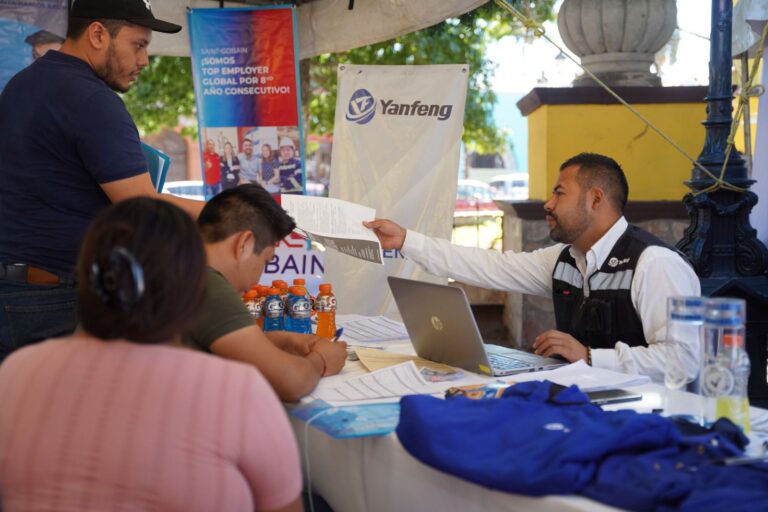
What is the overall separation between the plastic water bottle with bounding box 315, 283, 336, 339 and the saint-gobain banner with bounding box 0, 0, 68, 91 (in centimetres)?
238

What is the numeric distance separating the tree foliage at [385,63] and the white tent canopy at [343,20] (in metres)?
4.49

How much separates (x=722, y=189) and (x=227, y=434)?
11.9 ft

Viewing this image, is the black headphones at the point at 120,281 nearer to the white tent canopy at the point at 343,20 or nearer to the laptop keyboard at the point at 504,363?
the laptop keyboard at the point at 504,363

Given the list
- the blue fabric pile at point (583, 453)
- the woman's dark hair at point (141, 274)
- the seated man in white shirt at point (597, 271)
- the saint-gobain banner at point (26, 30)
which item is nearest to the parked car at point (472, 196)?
the saint-gobain banner at point (26, 30)

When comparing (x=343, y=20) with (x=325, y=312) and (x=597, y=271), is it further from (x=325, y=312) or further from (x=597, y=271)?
(x=597, y=271)

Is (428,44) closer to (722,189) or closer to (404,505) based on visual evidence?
(722,189)

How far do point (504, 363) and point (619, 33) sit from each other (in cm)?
397

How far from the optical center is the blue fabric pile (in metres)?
1.54

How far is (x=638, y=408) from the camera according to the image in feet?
7.30

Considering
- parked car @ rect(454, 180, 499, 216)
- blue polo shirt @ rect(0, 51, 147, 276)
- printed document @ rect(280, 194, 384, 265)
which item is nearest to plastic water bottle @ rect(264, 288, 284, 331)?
printed document @ rect(280, 194, 384, 265)

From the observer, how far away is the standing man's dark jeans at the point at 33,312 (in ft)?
9.09

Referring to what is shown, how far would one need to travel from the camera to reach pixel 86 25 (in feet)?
9.49

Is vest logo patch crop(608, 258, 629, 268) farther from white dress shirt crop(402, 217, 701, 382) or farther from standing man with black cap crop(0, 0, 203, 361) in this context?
standing man with black cap crop(0, 0, 203, 361)

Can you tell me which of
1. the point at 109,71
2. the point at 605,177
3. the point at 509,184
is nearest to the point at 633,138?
the point at 605,177
